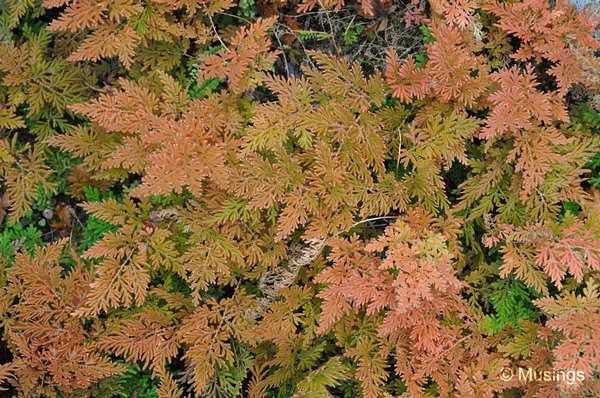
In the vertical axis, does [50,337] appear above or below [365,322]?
below

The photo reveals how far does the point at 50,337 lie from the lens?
10.8 feet

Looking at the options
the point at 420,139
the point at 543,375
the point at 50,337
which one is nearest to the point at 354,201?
the point at 420,139

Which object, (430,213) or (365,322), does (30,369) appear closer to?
(365,322)

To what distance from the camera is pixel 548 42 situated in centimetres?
306

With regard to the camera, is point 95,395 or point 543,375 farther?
point 95,395

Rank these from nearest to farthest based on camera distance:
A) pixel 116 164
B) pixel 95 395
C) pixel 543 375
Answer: pixel 543 375
pixel 116 164
pixel 95 395

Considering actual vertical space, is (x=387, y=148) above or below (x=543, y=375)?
above

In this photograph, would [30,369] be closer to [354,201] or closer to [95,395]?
[95,395]

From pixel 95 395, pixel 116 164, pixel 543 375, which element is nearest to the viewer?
pixel 543 375

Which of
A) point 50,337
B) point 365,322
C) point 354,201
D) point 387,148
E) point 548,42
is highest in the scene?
point 548,42

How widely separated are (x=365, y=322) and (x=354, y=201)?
2.22 ft

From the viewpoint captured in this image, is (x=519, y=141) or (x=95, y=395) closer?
(x=519, y=141)

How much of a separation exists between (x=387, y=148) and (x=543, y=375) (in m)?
1.41

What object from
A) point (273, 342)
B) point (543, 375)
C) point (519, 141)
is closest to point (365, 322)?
point (273, 342)
